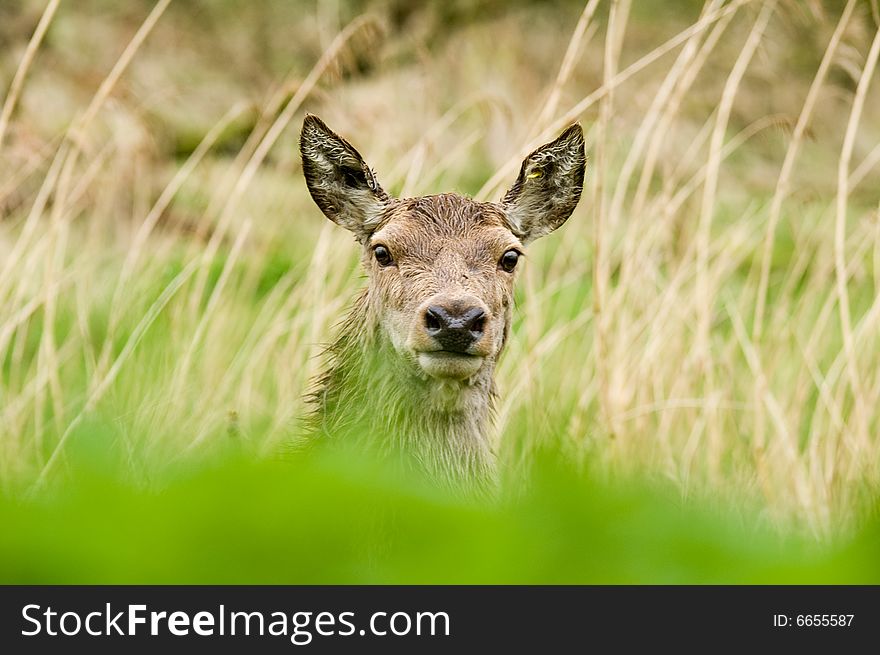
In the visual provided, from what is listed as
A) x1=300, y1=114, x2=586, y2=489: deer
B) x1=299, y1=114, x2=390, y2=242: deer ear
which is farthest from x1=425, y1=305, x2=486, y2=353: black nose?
x1=299, y1=114, x2=390, y2=242: deer ear

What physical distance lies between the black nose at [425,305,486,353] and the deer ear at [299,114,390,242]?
33.0 inches

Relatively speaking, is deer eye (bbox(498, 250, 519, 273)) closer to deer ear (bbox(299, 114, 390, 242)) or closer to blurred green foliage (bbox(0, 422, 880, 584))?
deer ear (bbox(299, 114, 390, 242))

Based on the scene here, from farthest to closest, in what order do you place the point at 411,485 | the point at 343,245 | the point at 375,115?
1. the point at 375,115
2. the point at 343,245
3. the point at 411,485

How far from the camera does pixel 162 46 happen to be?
33.8 ft

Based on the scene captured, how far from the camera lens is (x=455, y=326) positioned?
3615mm

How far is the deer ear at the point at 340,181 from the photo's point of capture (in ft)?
13.9

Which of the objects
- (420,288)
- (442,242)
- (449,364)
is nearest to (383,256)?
(442,242)

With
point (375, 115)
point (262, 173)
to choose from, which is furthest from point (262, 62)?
point (375, 115)

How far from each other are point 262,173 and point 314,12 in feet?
5.39

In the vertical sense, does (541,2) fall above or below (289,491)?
above

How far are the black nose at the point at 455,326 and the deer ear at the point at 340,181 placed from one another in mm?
837

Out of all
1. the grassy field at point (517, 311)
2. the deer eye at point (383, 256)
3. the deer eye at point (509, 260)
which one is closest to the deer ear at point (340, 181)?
the deer eye at point (383, 256)

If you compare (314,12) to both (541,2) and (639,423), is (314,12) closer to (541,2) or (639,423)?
(541,2)

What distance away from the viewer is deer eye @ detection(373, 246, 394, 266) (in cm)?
419
